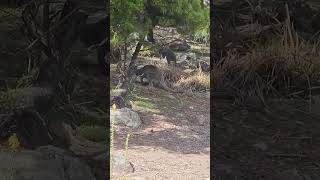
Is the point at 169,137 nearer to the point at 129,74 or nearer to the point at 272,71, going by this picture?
the point at 129,74

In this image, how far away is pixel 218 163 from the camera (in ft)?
7.92

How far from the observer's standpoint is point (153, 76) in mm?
3461

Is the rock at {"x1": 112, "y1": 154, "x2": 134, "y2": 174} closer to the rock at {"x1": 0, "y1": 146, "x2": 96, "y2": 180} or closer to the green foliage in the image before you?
the rock at {"x1": 0, "y1": 146, "x2": 96, "y2": 180}

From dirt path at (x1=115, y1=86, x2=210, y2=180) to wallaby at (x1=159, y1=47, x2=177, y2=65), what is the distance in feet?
0.92

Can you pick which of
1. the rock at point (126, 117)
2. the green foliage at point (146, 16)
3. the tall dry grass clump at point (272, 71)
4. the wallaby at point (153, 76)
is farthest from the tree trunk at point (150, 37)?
the tall dry grass clump at point (272, 71)

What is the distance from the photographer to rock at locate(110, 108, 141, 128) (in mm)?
3377

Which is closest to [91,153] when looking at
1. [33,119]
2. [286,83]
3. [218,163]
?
[33,119]

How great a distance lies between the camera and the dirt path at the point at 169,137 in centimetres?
324

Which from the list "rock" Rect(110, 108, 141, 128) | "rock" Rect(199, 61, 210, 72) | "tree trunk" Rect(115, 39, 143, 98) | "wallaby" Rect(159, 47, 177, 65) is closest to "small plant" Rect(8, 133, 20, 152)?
"rock" Rect(110, 108, 141, 128)

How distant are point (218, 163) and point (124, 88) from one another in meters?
1.36

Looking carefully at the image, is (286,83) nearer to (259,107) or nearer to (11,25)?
(259,107)

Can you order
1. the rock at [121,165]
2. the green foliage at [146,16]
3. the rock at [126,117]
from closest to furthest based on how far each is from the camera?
the rock at [121,165] → the rock at [126,117] → the green foliage at [146,16]

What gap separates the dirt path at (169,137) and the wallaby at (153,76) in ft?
0.18

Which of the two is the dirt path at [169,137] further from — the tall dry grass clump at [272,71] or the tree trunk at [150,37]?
the tall dry grass clump at [272,71]
